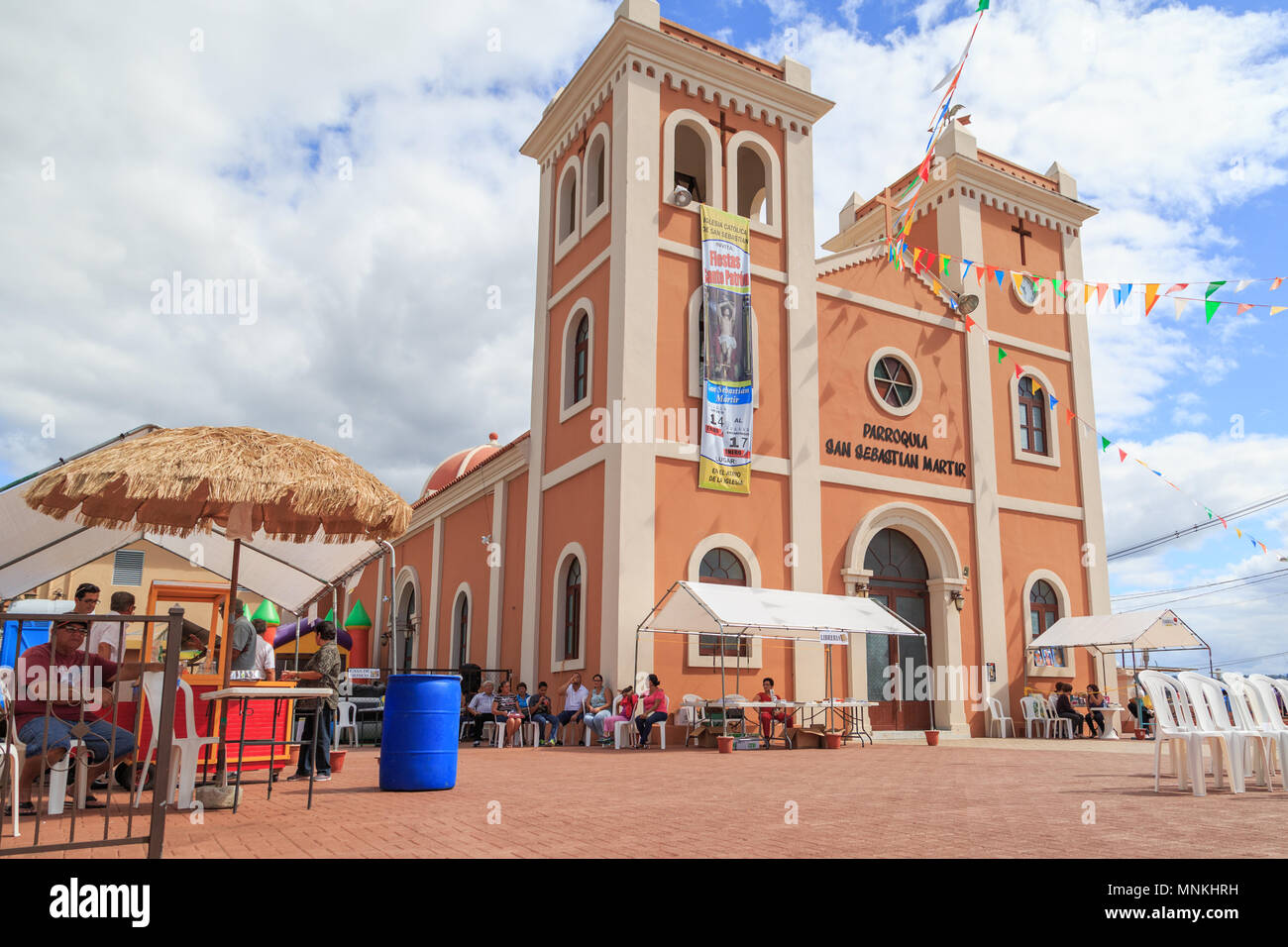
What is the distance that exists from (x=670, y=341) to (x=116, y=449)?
33.8 ft

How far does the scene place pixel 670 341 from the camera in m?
16.1

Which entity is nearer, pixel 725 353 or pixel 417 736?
pixel 417 736

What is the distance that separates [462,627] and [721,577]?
30.1ft

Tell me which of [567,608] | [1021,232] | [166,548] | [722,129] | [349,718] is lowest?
[349,718]

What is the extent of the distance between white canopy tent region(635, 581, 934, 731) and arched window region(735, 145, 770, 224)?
7361 mm

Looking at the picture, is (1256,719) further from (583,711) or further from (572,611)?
(572,611)

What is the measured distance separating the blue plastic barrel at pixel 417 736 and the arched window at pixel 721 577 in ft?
26.1

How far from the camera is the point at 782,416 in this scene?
16906 millimetres

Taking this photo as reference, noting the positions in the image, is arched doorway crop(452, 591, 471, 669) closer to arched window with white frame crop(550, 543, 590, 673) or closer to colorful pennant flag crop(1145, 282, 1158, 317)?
arched window with white frame crop(550, 543, 590, 673)

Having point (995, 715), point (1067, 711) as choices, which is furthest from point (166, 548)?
point (1067, 711)

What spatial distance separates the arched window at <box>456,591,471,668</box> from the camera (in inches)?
883

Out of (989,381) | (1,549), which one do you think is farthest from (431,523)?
(1,549)

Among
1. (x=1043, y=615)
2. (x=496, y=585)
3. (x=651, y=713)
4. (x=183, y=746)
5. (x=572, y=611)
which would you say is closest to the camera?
(x=183, y=746)
